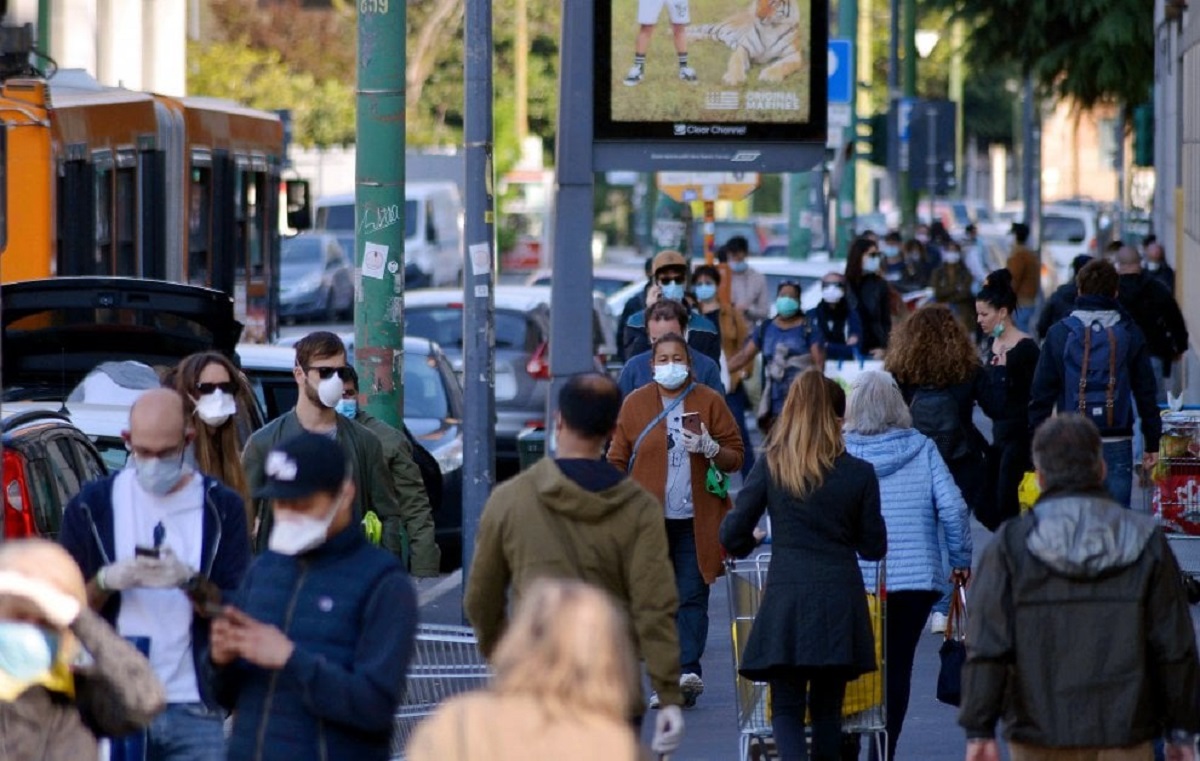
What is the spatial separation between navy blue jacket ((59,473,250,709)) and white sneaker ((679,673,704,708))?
4.02m

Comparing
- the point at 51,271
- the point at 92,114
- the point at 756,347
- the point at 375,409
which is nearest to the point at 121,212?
the point at 92,114

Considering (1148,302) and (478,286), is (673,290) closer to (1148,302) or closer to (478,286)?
(478,286)

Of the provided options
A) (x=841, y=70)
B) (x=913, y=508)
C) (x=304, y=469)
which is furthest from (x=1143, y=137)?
(x=304, y=469)

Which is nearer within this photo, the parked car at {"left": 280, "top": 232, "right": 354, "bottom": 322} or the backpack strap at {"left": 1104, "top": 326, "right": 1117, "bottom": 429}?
the backpack strap at {"left": 1104, "top": 326, "right": 1117, "bottom": 429}

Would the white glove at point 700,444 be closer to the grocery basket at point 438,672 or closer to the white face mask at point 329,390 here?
the white face mask at point 329,390

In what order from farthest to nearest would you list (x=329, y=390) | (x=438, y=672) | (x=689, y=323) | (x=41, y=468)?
(x=689, y=323) < (x=41, y=468) < (x=329, y=390) < (x=438, y=672)

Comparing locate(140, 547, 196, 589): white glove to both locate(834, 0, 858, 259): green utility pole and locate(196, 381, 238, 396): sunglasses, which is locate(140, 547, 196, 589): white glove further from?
locate(834, 0, 858, 259): green utility pole

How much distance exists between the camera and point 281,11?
63.8 metres

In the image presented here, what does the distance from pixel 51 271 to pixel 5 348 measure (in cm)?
255

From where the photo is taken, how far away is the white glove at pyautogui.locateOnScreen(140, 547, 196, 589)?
5820 millimetres

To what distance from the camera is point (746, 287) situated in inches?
868

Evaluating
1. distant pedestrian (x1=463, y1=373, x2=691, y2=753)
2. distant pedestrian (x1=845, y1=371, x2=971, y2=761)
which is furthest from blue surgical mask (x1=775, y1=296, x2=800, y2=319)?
distant pedestrian (x1=463, y1=373, x2=691, y2=753)

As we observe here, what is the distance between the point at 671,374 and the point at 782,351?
604 cm

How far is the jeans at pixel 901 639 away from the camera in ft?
27.7
